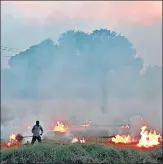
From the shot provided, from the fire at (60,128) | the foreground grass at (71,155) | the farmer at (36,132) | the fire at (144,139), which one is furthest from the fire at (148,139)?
the farmer at (36,132)

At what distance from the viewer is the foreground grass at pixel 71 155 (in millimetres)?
28703

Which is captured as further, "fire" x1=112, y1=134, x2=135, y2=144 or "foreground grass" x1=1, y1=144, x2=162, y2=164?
"fire" x1=112, y1=134, x2=135, y2=144

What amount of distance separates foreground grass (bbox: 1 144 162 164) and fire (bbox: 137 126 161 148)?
630 cm

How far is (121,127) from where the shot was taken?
46312 mm

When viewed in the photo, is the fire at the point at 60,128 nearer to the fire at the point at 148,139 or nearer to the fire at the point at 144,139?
the fire at the point at 144,139

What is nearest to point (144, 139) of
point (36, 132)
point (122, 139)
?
point (122, 139)

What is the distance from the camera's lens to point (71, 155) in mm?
29094

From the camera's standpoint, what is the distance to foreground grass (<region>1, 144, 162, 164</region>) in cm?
2870

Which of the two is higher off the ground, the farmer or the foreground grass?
the farmer

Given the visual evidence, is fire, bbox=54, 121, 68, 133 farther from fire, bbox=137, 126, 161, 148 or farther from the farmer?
the farmer

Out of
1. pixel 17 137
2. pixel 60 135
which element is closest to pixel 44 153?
pixel 17 137

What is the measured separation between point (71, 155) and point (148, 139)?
12231mm

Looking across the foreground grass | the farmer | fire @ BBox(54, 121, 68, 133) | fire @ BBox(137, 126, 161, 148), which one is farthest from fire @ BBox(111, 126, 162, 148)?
the farmer

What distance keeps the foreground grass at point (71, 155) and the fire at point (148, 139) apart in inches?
248
